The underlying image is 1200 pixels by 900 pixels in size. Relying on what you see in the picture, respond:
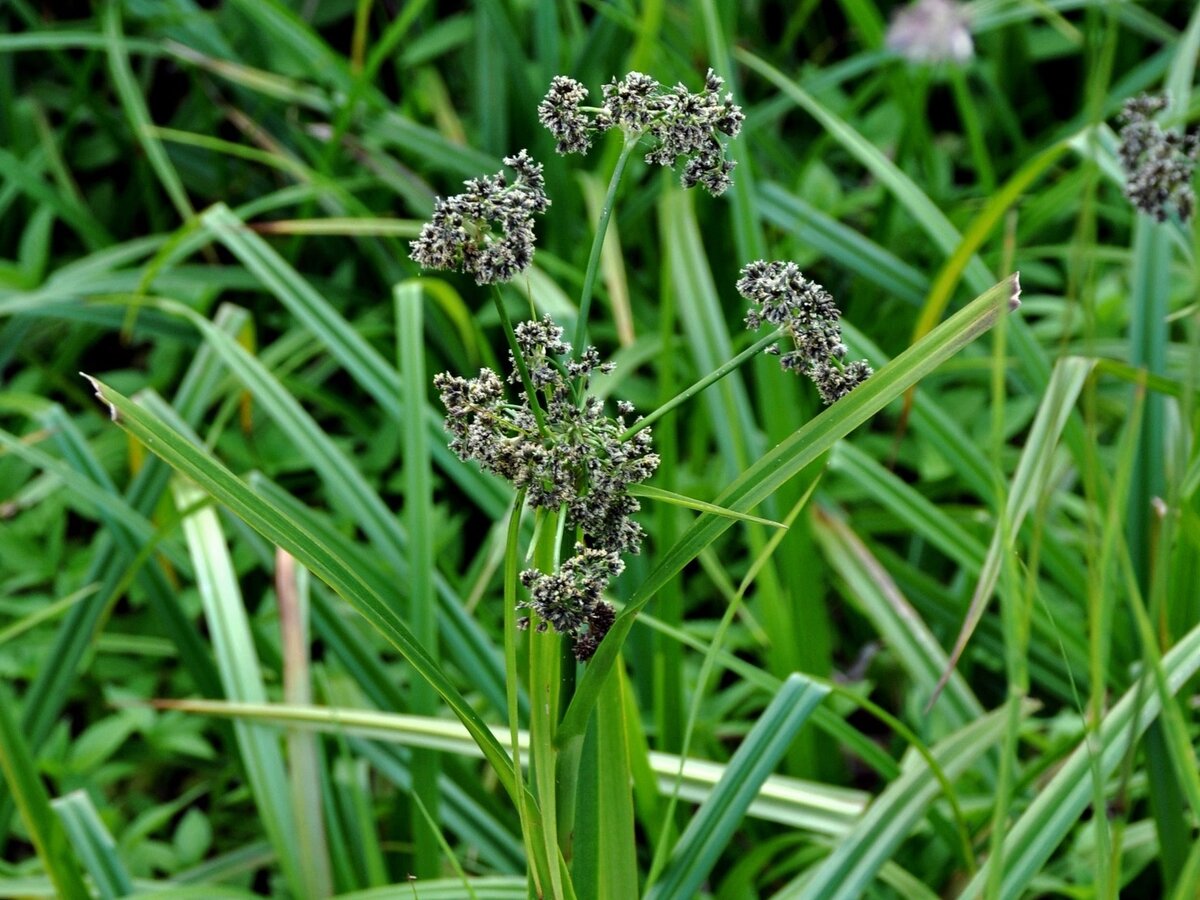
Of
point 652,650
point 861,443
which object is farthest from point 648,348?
point 652,650

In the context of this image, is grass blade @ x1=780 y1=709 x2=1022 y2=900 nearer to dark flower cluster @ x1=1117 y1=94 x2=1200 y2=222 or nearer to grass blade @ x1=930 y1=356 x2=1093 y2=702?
grass blade @ x1=930 y1=356 x2=1093 y2=702

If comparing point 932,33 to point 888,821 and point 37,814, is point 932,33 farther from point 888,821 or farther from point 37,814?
point 37,814

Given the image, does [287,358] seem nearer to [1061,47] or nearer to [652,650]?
[652,650]

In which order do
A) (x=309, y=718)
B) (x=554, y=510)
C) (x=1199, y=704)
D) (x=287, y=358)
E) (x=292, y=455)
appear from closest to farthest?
(x=554, y=510), (x=309, y=718), (x=1199, y=704), (x=292, y=455), (x=287, y=358)

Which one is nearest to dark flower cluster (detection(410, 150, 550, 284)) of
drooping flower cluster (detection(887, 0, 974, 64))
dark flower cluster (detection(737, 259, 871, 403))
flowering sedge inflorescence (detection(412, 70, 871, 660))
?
flowering sedge inflorescence (detection(412, 70, 871, 660))

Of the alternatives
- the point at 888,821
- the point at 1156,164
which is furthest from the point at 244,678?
the point at 1156,164

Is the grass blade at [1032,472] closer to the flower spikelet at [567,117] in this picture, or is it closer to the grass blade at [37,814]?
the flower spikelet at [567,117]
